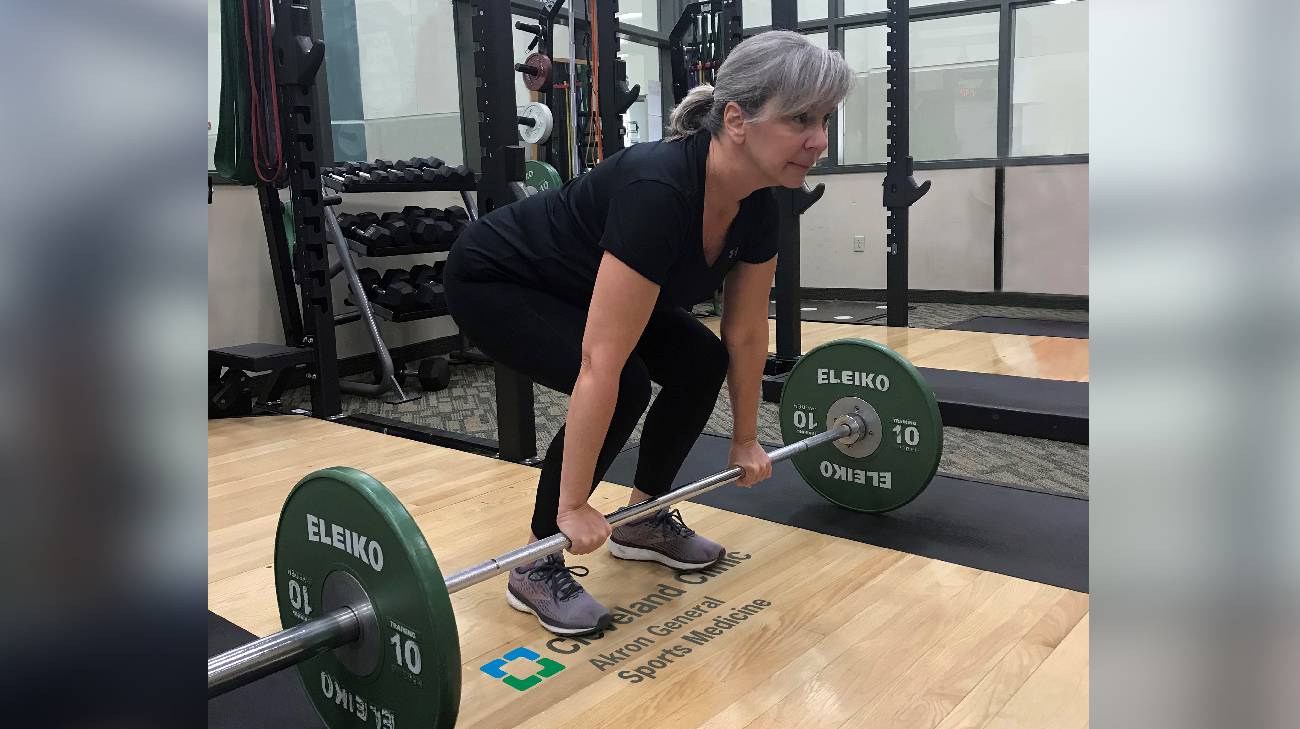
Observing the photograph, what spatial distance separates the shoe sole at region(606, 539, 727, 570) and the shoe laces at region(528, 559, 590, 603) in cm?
28

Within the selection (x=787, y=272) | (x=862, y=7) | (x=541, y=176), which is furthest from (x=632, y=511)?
(x=862, y=7)

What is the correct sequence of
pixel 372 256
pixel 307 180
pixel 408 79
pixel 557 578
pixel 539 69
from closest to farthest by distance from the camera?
pixel 557 578 → pixel 307 180 → pixel 372 256 → pixel 539 69 → pixel 408 79

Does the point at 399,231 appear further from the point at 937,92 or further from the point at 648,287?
the point at 937,92

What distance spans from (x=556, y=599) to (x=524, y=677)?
0.21 metres

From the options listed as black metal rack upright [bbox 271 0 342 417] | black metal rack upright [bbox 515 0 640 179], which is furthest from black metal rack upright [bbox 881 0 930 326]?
black metal rack upright [bbox 271 0 342 417]

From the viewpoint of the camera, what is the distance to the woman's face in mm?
1534

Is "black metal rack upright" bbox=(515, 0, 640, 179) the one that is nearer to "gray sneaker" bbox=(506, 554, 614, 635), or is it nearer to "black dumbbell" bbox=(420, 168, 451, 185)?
"black dumbbell" bbox=(420, 168, 451, 185)

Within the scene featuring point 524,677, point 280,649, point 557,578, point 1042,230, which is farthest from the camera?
point 1042,230

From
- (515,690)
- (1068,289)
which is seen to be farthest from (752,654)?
(1068,289)

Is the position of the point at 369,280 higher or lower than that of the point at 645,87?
lower

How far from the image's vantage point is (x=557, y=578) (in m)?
1.89

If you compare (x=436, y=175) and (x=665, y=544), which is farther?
(x=436, y=175)

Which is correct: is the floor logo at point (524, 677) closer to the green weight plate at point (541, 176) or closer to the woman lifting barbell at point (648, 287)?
the woman lifting barbell at point (648, 287)
